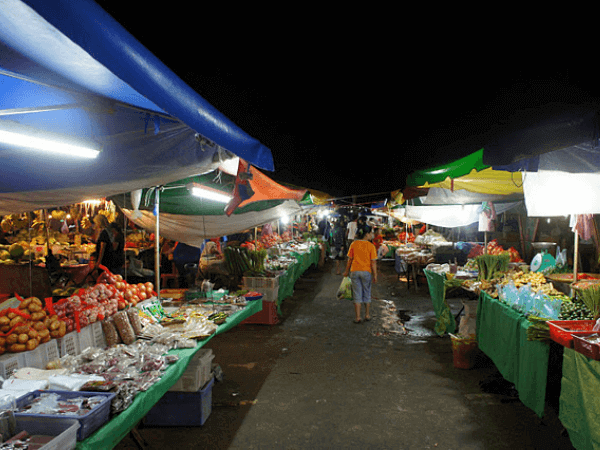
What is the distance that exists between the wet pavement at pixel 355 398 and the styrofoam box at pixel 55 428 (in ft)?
5.91

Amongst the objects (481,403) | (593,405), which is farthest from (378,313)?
(593,405)

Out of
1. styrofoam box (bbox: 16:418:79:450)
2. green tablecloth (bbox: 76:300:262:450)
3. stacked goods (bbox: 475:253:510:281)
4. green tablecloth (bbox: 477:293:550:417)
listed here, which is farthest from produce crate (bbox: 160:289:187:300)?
stacked goods (bbox: 475:253:510:281)

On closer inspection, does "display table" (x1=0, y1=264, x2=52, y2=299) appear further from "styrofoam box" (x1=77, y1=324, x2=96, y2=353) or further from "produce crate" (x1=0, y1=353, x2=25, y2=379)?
"produce crate" (x1=0, y1=353, x2=25, y2=379)

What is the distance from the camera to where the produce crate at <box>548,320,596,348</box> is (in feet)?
11.4

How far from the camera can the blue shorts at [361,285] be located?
8531 mm

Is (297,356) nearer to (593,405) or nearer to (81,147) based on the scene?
(593,405)

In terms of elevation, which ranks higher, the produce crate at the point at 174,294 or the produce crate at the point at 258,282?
the produce crate at the point at 258,282

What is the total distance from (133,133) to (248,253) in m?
5.44

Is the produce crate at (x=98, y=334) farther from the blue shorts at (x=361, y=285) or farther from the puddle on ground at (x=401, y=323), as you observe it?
the blue shorts at (x=361, y=285)

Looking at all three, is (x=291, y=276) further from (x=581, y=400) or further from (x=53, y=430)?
(x=53, y=430)

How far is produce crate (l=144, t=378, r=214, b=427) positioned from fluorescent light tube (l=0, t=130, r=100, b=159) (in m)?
2.70

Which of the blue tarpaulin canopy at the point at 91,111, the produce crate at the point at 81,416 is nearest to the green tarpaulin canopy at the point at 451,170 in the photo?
→ the blue tarpaulin canopy at the point at 91,111

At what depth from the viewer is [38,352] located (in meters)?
3.09

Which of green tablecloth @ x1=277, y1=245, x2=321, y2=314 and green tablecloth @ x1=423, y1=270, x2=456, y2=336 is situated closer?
green tablecloth @ x1=423, y1=270, x2=456, y2=336
